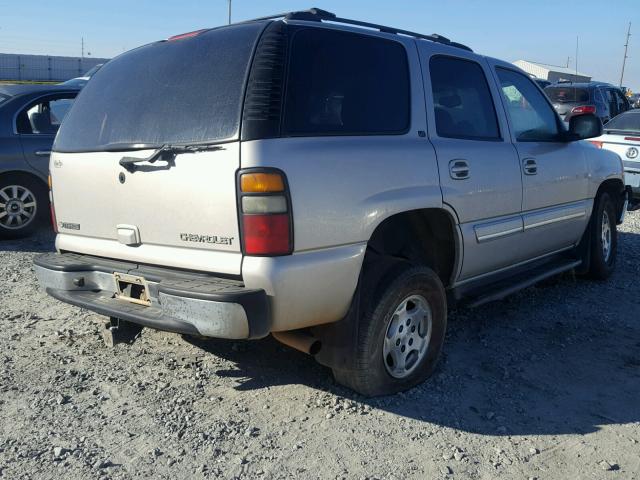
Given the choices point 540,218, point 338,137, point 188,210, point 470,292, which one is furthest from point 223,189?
point 540,218

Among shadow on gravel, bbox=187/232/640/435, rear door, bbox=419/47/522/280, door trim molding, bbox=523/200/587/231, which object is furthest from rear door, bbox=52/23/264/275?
door trim molding, bbox=523/200/587/231

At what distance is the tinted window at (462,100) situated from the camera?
401 cm

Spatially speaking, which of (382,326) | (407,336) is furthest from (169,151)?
(407,336)

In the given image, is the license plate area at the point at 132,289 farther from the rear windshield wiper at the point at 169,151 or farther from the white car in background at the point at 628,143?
the white car in background at the point at 628,143

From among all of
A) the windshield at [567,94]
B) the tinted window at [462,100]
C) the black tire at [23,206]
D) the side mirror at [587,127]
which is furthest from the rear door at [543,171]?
the windshield at [567,94]

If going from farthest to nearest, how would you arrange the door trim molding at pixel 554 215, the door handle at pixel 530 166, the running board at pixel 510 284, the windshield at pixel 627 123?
the windshield at pixel 627 123 → the door trim molding at pixel 554 215 → the door handle at pixel 530 166 → the running board at pixel 510 284

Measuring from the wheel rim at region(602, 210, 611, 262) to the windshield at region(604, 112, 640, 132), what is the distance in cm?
448

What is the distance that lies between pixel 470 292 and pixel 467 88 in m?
1.37

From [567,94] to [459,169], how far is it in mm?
14080

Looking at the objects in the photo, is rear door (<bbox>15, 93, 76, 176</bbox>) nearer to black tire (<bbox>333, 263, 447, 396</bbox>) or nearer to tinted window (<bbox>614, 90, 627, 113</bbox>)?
black tire (<bbox>333, 263, 447, 396</bbox>)

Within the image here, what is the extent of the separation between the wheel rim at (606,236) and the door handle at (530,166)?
1739 mm

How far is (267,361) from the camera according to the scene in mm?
4105

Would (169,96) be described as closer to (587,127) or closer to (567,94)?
(587,127)

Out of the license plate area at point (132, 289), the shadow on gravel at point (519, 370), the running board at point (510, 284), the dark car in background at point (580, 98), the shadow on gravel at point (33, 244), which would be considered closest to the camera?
the license plate area at point (132, 289)
